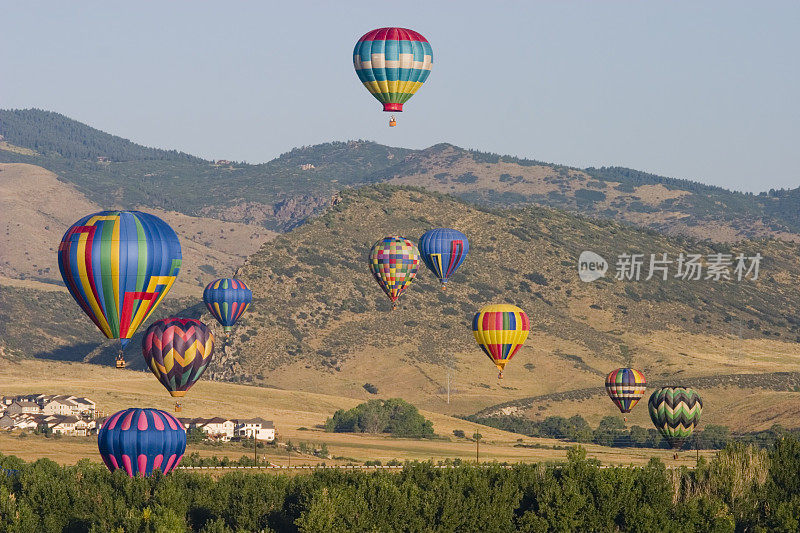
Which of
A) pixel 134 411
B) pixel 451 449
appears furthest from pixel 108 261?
pixel 451 449

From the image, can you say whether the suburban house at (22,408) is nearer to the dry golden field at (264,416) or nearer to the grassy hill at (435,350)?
the dry golden field at (264,416)

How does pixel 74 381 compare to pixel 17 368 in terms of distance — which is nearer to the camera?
pixel 74 381

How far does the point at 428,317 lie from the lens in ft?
625

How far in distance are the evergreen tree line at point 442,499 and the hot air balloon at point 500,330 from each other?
31.1 meters

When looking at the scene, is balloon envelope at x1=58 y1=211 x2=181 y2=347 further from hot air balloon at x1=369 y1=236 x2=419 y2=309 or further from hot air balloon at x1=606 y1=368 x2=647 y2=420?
hot air balloon at x1=606 y1=368 x2=647 y2=420

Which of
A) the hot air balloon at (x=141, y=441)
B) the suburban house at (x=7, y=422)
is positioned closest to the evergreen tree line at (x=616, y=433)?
the suburban house at (x=7, y=422)

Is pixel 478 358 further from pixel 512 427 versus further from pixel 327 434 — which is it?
pixel 327 434

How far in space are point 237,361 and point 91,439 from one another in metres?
59.8

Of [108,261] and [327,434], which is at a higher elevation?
[108,261]

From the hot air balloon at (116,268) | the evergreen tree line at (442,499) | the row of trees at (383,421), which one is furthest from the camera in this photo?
the row of trees at (383,421)

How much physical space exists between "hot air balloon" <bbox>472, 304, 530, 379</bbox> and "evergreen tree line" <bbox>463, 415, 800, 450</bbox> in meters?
20.6

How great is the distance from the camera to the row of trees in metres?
135

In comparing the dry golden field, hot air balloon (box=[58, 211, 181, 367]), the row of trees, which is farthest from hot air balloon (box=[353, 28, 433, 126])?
the row of trees

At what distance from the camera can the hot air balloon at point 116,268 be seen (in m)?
75.9
